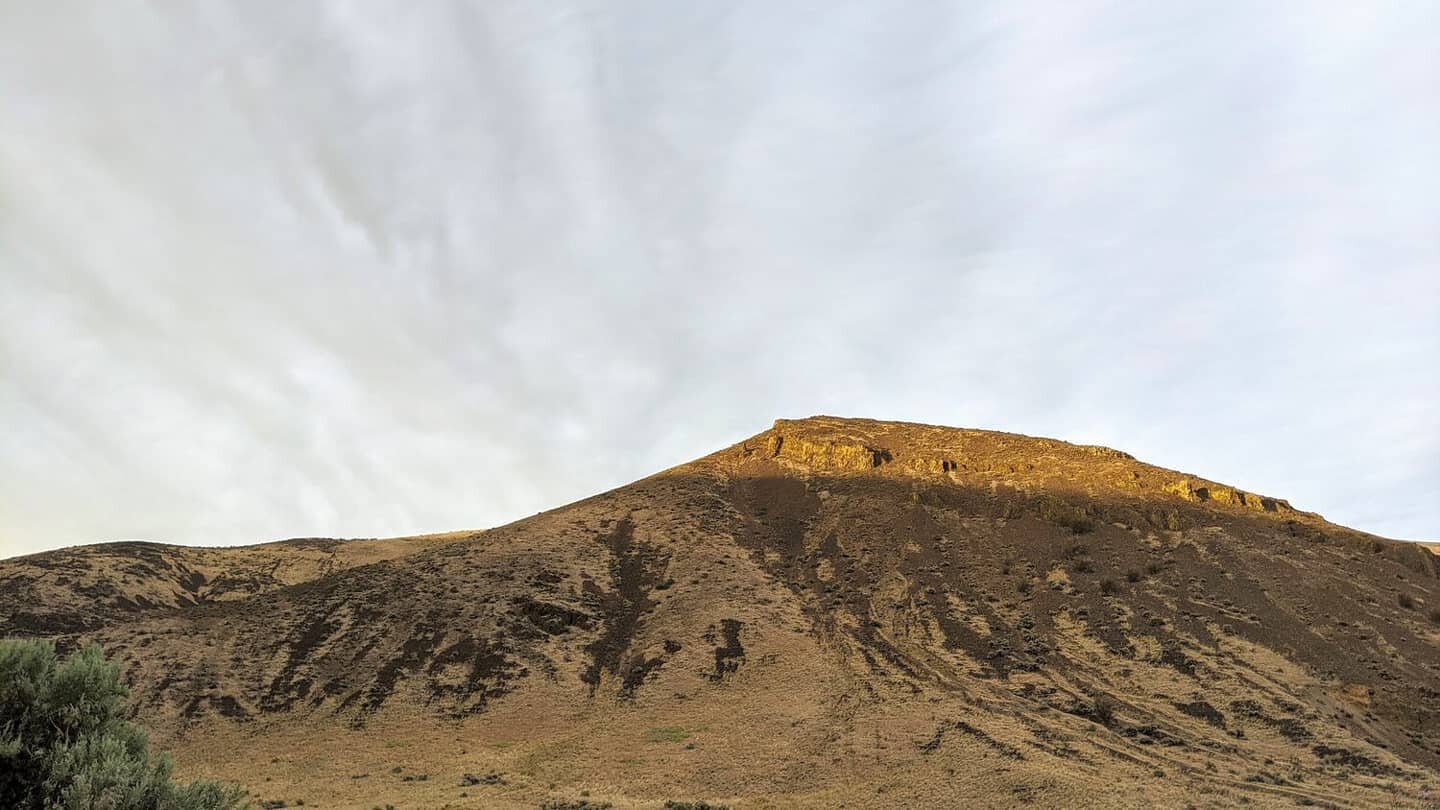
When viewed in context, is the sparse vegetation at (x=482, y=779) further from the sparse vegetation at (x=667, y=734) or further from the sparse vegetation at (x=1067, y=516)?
the sparse vegetation at (x=1067, y=516)

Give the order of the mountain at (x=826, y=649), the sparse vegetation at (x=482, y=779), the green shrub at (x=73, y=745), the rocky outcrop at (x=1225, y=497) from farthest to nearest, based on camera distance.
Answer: the rocky outcrop at (x=1225, y=497) → the sparse vegetation at (x=482, y=779) → the mountain at (x=826, y=649) → the green shrub at (x=73, y=745)

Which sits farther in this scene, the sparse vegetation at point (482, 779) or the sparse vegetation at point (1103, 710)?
the sparse vegetation at point (1103, 710)

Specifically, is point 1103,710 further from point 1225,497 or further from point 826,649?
point 1225,497

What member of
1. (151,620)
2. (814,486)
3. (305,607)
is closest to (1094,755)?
(814,486)

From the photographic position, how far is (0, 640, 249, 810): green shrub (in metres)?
10.1

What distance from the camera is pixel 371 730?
37.6 metres

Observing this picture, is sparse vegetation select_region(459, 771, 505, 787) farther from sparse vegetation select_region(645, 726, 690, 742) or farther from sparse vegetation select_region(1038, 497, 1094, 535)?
sparse vegetation select_region(1038, 497, 1094, 535)

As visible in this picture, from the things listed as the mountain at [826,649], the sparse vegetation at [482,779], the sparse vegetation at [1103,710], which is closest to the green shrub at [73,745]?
the mountain at [826,649]

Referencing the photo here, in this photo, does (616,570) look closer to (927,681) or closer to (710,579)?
(710,579)

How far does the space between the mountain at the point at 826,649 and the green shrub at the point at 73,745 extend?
62.0 feet

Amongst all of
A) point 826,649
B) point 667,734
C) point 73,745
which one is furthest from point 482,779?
point 73,745

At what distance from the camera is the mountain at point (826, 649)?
30281 mm

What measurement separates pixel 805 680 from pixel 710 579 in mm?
13244

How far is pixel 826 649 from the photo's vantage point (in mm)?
43500
